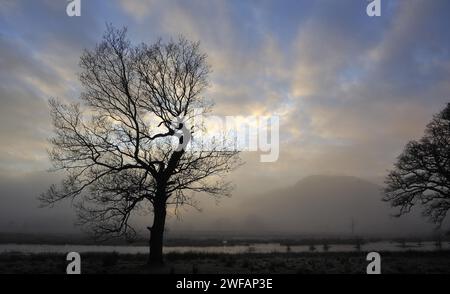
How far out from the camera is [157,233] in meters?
23.3

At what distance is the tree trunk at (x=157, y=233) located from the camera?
75.7 ft

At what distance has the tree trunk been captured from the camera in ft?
75.7

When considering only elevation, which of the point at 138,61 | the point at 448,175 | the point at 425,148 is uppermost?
the point at 138,61

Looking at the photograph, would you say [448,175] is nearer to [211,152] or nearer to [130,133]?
[211,152]

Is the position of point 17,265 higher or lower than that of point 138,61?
lower

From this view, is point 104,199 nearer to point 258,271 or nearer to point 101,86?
point 101,86

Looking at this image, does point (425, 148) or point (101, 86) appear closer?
point (101, 86)

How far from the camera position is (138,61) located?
24.2 meters
